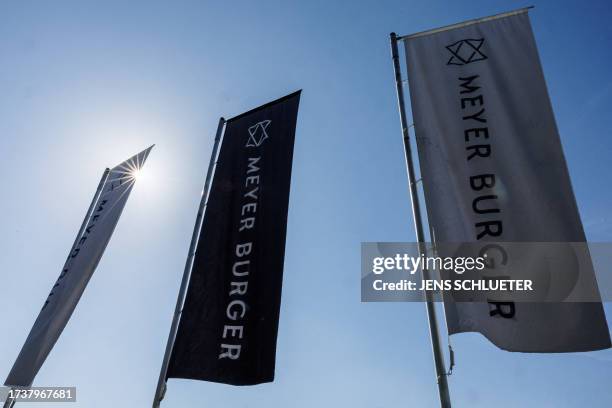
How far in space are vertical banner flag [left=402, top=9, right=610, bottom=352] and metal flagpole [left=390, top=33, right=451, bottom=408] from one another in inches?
13.0

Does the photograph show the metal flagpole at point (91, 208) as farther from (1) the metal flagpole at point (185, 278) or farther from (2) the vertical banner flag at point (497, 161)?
(2) the vertical banner flag at point (497, 161)

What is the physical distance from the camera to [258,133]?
701cm

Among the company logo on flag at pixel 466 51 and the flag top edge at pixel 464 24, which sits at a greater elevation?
the flag top edge at pixel 464 24

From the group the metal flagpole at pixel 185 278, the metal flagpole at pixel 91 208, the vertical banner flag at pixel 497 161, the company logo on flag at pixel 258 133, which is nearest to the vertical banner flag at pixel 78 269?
the metal flagpole at pixel 91 208

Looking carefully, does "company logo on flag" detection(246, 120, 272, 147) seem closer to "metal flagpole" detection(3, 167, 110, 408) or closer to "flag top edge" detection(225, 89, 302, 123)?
"flag top edge" detection(225, 89, 302, 123)

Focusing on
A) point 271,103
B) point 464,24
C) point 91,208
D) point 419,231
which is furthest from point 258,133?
point 91,208

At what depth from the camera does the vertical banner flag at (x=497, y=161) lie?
3.91 metres

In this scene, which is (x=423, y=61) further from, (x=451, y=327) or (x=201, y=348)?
(x=201, y=348)

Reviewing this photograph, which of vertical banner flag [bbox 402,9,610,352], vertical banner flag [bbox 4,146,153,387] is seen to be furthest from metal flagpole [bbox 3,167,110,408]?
vertical banner flag [bbox 402,9,610,352]

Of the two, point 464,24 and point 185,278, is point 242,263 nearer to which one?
point 185,278

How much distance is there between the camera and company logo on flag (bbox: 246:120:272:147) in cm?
688

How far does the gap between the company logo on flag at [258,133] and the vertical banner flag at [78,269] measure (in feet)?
9.82

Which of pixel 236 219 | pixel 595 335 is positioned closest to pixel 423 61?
pixel 236 219

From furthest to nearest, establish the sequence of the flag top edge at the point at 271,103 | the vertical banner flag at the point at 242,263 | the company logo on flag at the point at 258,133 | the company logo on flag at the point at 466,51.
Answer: the flag top edge at the point at 271,103 < the company logo on flag at the point at 258,133 < the company logo on flag at the point at 466,51 < the vertical banner flag at the point at 242,263
